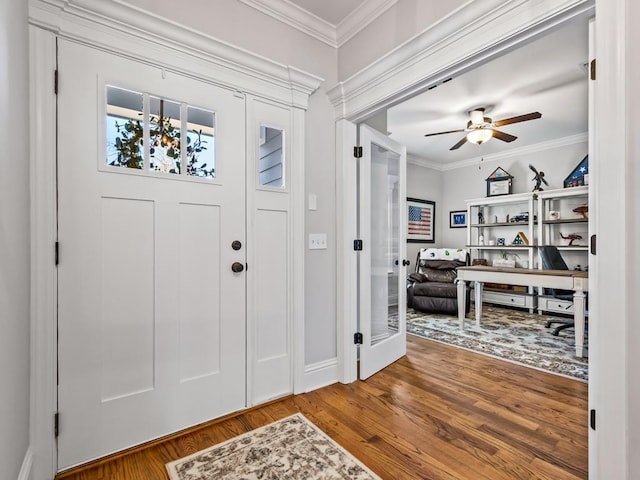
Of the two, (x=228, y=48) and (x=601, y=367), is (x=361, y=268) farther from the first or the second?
(x=228, y=48)

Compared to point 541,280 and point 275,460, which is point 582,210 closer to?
point 541,280

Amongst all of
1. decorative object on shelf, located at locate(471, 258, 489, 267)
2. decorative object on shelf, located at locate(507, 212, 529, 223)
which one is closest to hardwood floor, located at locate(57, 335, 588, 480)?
decorative object on shelf, located at locate(471, 258, 489, 267)

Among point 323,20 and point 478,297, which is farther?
point 478,297

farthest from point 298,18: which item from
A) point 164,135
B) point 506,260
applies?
point 506,260

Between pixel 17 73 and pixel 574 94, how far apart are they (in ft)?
15.4

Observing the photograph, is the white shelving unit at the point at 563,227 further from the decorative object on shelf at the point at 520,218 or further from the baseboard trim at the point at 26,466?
the baseboard trim at the point at 26,466

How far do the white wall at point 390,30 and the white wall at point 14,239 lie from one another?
186 centimetres

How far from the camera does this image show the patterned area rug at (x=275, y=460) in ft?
4.82

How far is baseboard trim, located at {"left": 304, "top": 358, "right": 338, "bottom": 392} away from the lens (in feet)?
7.64

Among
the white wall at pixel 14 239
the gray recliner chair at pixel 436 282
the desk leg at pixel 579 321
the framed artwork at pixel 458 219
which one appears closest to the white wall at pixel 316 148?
the white wall at pixel 14 239

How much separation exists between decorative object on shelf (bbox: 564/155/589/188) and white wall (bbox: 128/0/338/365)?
4432 mm

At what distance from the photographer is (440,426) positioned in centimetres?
188

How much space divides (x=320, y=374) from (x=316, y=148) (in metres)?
1.69

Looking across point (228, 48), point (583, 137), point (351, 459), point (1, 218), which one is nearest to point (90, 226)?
point (1, 218)
